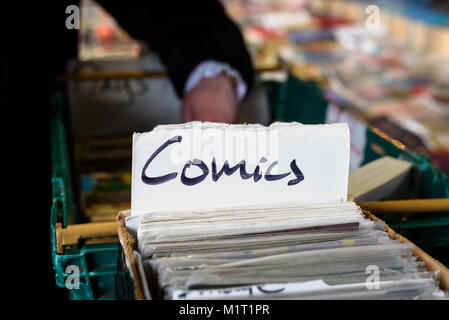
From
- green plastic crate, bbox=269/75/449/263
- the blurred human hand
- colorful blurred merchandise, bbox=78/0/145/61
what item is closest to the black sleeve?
the blurred human hand

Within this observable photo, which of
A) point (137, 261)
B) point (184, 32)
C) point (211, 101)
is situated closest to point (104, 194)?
point (211, 101)

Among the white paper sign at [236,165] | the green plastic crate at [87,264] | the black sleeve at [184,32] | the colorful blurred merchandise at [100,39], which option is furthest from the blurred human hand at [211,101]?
the colorful blurred merchandise at [100,39]

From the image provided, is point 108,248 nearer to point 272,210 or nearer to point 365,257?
point 272,210

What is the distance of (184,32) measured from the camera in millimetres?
1860

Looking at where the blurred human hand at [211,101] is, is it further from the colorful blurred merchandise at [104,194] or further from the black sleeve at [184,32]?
the colorful blurred merchandise at [104,194]

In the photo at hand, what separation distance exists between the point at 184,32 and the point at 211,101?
401 millimetres

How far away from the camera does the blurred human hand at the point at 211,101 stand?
1579mm

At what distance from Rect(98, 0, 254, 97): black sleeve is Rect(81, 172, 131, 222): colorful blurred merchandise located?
398mm

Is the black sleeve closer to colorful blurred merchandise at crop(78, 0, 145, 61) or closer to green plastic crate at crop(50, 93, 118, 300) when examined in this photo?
green plastic crate at crop(50, 93, 118, 300)

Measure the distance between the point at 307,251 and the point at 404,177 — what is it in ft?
2.04

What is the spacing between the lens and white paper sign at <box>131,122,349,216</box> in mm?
739

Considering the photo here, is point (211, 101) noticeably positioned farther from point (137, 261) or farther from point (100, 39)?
point (100, 39)
